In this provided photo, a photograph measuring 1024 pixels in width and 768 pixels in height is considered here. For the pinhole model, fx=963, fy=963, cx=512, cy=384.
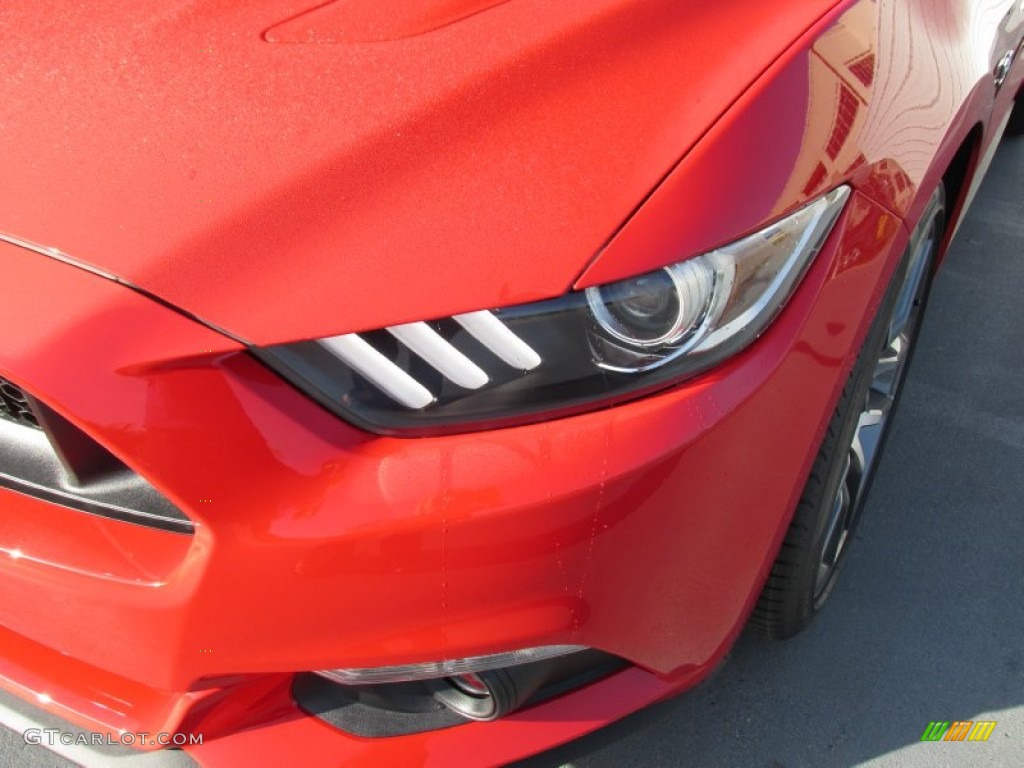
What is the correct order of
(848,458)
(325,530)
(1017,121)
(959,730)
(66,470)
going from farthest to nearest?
(1017,121) < (959,730) < (848,458) < (66,470) < (325,530)

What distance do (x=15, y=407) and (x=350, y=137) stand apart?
533mm

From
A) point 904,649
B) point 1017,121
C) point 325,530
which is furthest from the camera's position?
point 1017,121

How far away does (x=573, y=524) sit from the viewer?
108cm

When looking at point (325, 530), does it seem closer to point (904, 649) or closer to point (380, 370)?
point (380, 370)

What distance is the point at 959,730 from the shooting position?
1748mm

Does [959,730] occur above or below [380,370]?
below

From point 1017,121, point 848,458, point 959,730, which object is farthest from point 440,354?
point 1017,121

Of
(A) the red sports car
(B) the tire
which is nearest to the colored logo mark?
(A) the red sports car

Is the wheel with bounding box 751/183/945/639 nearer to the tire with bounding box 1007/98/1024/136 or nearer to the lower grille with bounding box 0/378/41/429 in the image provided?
the lower grille with bounding box 0/378/41/429

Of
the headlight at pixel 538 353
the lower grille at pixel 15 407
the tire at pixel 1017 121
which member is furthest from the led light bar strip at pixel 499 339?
the tire at pixel 1017 121

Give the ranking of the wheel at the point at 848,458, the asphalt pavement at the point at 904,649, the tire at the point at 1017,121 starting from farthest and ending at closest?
the tire at the point at 1017,121 < the asphalt pavement at the point at 904,649 < the wheel at the point at 848,458

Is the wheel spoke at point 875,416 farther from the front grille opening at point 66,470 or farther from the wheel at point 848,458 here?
the front grille opening at point 66,470

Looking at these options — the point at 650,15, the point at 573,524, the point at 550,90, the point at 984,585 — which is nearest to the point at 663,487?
the point at 573,524

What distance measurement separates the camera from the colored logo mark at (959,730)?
1.74 meters
